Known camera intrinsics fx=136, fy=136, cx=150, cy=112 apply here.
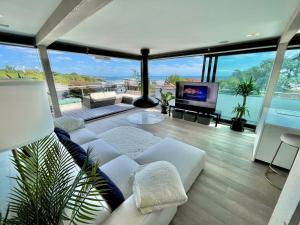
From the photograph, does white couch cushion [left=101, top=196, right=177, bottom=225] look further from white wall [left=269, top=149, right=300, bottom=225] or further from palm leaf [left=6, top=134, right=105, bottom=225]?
white wall [left=269, top=149, right=300, bottom=225]

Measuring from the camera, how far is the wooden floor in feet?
5.09

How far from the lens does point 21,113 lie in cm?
56

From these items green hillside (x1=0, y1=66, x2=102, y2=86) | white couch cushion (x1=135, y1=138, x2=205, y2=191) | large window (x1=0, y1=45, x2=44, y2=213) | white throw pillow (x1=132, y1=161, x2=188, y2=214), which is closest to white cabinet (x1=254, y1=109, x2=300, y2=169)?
white couch cushion (x1=135, y1=138, x2=205, y2=191)

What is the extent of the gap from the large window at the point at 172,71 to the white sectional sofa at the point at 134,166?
10.7ft

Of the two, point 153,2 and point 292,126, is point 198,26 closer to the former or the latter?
point 153,2

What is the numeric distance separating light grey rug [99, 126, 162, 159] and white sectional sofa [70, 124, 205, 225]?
61cm

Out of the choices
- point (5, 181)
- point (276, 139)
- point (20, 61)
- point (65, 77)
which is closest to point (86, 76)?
point (65, 77)

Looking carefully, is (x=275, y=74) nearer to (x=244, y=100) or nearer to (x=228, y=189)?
(x=244, y=100)

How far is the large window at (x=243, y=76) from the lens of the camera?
350 centimetres

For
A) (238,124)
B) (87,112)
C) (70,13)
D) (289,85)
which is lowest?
(87,112)

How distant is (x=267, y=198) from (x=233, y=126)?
224 centimetres

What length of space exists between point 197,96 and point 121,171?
11.2 ft

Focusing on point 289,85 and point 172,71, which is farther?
point 172,71

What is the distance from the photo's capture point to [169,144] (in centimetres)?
232
